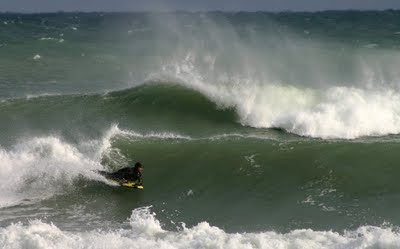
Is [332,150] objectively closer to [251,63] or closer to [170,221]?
[170,221]

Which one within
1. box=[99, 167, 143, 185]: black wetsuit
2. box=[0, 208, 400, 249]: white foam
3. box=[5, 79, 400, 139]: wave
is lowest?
box=[0, 208, 400, 249]: white foam

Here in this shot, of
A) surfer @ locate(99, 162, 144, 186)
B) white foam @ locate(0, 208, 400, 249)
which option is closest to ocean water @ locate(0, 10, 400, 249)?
white foam @ locate(0, 208, 400, 249)

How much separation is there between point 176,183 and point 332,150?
442 centimetres

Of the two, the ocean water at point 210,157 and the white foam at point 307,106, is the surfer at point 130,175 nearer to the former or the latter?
the ocean water at point 210,157

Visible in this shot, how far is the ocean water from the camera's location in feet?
36.1

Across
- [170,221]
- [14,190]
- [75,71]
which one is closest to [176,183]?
[170,221]

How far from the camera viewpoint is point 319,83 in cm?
2317

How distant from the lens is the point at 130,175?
13797 millimetres

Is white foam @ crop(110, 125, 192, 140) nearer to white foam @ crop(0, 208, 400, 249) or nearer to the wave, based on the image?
the wave

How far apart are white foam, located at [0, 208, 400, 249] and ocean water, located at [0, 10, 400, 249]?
0.11 ft

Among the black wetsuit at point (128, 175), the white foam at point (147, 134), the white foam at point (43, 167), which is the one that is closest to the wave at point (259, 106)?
the white foam at point (147, 134)

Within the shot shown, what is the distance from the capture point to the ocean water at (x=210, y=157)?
11016mm

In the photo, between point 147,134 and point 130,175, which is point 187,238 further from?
point 147,134

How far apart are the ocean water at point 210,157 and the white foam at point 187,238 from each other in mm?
33
